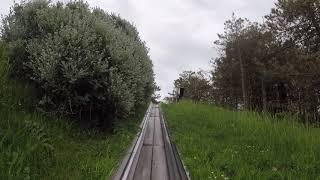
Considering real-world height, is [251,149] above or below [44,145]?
Answer: below

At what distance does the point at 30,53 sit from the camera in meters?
12.8

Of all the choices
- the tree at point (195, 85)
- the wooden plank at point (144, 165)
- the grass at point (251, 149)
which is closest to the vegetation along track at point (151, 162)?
the wooden plank at point (144, 165)

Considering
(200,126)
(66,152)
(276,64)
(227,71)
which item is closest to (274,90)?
(227,71)

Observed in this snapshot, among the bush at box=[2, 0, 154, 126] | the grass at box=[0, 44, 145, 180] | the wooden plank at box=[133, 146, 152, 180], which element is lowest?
the wooden plank at box=[133, 146, 152, 180]

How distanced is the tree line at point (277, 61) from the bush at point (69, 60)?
12292mm

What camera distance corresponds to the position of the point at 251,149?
11.7 meters

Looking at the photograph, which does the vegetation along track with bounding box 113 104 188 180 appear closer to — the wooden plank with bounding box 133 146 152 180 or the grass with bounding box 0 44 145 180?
the wooden plank with bounding box 133 146 152 180

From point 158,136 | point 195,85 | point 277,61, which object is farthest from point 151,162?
point 195,85

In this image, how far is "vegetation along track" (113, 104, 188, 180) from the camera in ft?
31.9

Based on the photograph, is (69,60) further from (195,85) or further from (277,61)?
(195,85)

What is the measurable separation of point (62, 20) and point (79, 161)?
18.4 ft

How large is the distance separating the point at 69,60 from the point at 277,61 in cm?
3051

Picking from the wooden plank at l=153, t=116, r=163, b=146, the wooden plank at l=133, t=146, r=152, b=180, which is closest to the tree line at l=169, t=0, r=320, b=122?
the wooden plank at l=153, t=116, r=163, b=146

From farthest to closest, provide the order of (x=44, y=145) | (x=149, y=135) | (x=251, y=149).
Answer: (x=149, y=135) < (x=251, y=149) < (x=44, y=145)
